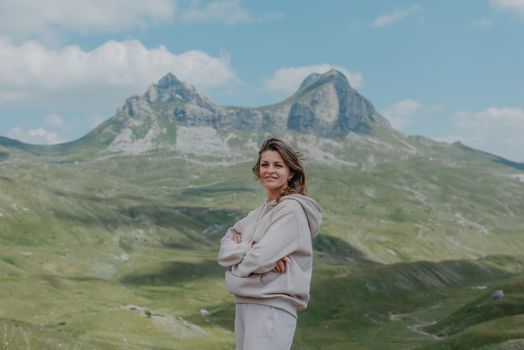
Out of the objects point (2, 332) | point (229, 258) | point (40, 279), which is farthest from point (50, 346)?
point (40, 279)

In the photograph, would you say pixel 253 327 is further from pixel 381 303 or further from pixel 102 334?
pixel 381 303

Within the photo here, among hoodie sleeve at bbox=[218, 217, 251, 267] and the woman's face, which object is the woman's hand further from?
the woman's face

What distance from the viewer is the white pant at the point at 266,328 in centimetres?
956

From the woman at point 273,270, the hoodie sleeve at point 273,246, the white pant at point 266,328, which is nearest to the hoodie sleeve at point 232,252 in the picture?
the woman at point 273,270

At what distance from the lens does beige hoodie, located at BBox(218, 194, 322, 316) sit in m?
9.86

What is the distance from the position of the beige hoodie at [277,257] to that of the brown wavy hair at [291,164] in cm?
55

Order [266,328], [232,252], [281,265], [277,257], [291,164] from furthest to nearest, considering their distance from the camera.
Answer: [291,164] → [232,252] → [281,265] → [277,257] → [266,328]

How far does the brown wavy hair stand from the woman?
1.1 inches

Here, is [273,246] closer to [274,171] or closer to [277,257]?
[277,257]

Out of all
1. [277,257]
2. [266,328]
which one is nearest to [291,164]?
[277,257]

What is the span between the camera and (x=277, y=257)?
387 inches

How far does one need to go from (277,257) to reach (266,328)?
1.25 meters

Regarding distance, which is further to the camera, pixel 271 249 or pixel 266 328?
pixel 271 249

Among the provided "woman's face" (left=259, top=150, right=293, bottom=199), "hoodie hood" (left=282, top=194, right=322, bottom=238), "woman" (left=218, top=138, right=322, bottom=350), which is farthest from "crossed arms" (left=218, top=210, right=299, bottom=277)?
"woman's face" (left=259, top=150, right=293, bottom=199)
